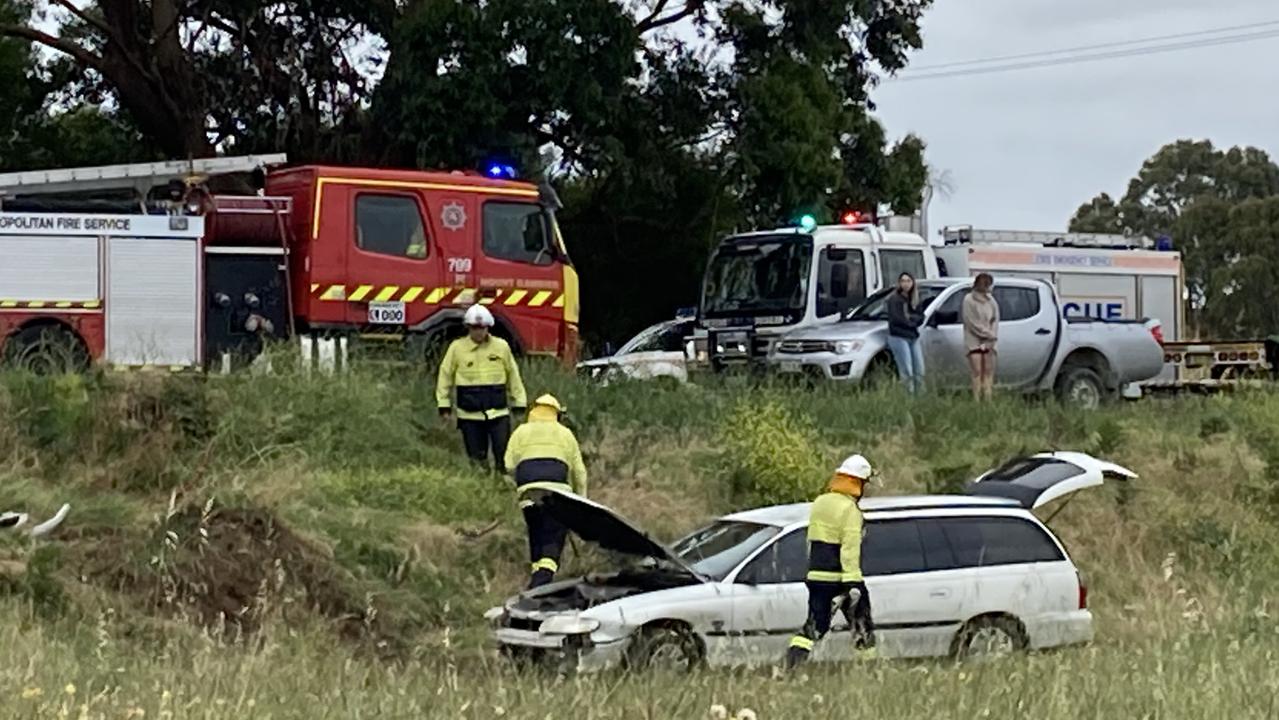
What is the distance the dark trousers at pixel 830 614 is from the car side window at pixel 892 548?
2.94ft

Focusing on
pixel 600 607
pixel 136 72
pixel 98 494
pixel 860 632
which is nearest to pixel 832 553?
pixel 860 632

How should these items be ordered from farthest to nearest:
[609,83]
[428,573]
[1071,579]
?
[609,83] → [428,573] → [1071,579]

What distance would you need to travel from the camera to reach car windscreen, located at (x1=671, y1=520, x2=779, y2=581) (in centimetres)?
1188

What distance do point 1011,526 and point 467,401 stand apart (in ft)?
16.0

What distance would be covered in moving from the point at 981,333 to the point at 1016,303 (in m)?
1.79

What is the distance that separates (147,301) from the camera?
687 inches

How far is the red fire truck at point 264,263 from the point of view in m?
17.2

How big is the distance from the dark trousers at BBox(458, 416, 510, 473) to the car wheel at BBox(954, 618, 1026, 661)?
4.77 metres

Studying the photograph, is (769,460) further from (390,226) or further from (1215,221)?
(1215,221)

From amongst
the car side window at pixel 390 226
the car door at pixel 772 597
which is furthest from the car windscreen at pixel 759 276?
the car door at pixel 772 597

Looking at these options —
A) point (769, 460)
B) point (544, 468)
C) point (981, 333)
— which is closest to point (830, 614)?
point (544, 468)

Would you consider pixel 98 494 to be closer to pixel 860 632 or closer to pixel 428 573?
pixel 428 573

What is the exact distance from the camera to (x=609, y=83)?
25172 mm

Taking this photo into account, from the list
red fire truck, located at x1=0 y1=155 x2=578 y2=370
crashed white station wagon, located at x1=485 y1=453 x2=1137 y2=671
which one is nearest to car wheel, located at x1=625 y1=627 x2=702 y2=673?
crashed white station wagon, located at x1=485 y1=453 x2=1137 y2=671
